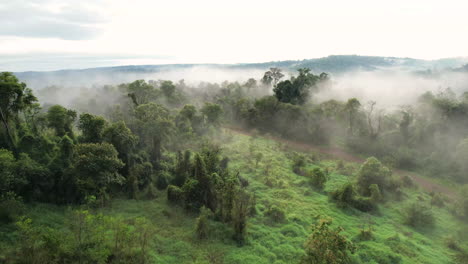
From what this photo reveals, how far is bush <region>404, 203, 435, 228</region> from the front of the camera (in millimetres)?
18797

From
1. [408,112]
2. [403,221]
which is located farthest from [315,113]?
[403,221]

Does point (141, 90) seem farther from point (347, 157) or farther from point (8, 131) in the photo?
point (347, 157)

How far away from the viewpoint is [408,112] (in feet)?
116

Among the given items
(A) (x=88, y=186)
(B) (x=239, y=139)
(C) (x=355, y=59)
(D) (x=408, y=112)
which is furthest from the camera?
(C) (x=355, y=59)

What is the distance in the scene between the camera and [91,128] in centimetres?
1917

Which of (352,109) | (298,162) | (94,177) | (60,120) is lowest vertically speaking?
(298,162)

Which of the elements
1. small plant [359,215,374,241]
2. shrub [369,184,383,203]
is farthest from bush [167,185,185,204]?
shrub [369,184,383,203]

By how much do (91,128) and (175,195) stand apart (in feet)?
27.9

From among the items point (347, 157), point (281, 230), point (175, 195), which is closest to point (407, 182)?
point (347, 157)

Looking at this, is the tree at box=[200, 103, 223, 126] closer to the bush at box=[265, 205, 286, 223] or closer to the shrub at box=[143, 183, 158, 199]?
the shrub at box=[143, 183, 158, 199]

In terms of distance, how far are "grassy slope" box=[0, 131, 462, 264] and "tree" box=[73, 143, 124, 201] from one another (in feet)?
7.99

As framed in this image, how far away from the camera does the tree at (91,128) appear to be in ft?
62.4

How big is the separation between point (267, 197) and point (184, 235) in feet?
27.3

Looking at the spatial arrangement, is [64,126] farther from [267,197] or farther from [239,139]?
Answer: [239,139]
